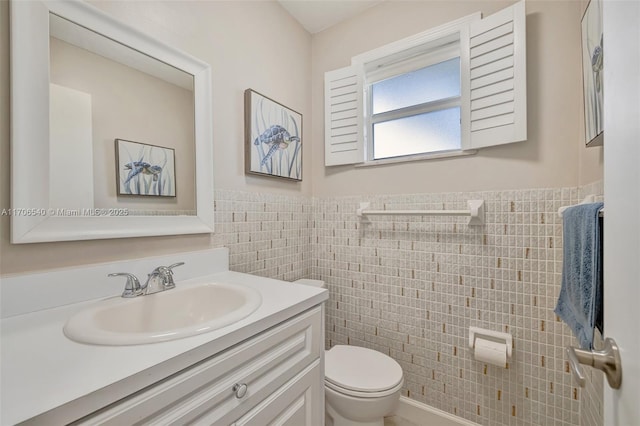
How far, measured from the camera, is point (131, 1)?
1.02m

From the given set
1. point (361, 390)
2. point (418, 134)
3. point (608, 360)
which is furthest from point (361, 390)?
point (418, 134)

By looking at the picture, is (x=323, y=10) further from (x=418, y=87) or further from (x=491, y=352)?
(x=491, y=352)

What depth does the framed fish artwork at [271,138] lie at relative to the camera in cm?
144

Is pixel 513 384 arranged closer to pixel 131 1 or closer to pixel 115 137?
pixel 115 137

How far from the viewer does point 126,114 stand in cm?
100

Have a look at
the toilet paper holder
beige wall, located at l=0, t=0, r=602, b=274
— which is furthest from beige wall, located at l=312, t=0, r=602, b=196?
the toilet paper holder

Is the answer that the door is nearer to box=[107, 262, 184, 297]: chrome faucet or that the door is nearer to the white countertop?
the white countertop

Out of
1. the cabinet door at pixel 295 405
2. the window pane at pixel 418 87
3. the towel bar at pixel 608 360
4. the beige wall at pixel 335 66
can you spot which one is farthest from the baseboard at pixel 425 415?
the window pane at pixel 418 87

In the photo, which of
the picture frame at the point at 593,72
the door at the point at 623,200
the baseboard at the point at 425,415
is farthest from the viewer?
the baseboard at the point at 425,415

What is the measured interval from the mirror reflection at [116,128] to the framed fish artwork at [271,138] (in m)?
0.31

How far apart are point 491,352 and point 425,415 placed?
0.59 metres

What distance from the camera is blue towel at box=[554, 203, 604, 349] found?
624mm

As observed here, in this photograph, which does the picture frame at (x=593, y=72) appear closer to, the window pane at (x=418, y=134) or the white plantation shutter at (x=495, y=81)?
the white plantation shutter at (x=495, y=81)

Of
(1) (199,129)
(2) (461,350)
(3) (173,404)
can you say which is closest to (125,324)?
(3) (173,404)
